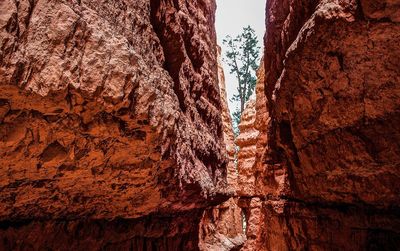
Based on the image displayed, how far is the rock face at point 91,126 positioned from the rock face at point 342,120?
1344 mm

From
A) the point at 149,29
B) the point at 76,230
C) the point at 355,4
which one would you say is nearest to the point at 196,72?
the point at 149,29

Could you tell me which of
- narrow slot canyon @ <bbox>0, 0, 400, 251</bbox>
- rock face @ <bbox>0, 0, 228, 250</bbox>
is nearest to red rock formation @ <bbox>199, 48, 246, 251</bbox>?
narrow slot canyon @ <bbox>0, 0, 400, 251</bbox>

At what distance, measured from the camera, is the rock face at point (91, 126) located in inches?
52.6

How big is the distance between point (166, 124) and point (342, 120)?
203cm

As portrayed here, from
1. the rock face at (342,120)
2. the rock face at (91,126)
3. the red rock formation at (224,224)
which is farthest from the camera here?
the red rock formation at (224,224)

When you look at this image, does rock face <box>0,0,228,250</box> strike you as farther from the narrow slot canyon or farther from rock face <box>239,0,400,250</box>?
rock face <box>239,0,400,250</box>

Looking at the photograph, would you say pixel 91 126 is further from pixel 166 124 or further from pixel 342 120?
pixel 342 120

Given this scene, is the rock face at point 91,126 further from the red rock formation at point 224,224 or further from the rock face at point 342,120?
the red rock formation at point 224,224

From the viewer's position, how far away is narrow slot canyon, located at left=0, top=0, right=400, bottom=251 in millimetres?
1419

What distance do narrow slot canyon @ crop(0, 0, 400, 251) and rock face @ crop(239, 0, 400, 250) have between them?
12mm

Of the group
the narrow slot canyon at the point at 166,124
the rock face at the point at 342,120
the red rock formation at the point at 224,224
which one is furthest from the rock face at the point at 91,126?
the red rock formation at the point at 224,224

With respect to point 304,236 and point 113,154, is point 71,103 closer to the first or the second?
point 113,154

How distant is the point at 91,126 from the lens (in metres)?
1.62

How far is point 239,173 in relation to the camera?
12.1 metres
